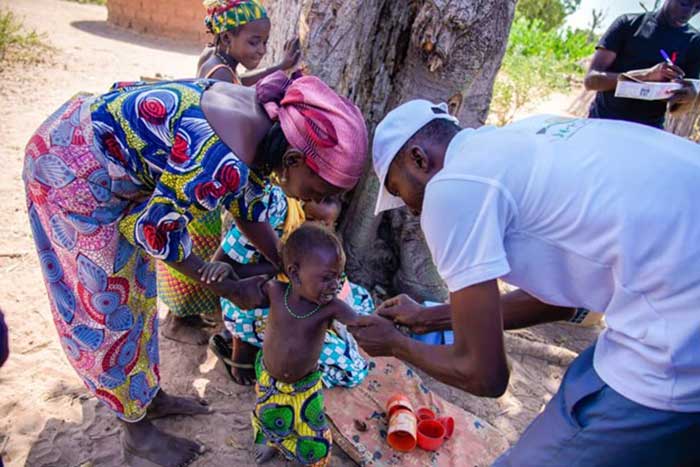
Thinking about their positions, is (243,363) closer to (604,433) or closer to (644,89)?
(604,433)

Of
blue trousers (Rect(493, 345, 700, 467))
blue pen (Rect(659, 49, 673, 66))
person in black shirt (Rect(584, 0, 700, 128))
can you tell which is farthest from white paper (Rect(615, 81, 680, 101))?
blue trousers (Rect(493, 345, 700, 467))

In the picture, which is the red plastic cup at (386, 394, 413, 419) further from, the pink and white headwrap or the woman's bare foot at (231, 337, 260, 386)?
the pink and white headwrap

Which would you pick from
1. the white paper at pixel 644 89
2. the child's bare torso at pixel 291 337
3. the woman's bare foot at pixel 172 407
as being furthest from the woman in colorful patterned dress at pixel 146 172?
the white paper at pixel 644 89

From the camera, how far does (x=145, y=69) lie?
9.31 metres

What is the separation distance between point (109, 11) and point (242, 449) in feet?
44.6

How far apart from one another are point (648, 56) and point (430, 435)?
3.23 meters

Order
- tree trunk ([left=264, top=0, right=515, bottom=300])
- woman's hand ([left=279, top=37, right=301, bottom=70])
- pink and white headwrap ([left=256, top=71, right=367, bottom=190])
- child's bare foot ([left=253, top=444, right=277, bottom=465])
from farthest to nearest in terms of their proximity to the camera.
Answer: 1. woman's hand ([left=279, top=37, right=301, bottom=70])
2. tree trunk ([left=264, top=0, right=515, bottom=300])
3. child's bare foot ([left=253, top=444, right=277, bottom=465])
4. pink and white headwrap ([left=256, top=71, right=367, bottom=190])

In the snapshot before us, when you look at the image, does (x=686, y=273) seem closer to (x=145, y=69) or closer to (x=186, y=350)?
(x=186, y=350)

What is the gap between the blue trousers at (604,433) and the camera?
54.9 inches

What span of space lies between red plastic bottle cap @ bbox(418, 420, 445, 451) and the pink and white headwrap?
153 centimetres

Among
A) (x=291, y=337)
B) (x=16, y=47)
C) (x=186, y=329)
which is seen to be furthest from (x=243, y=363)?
(x=16, y=47)

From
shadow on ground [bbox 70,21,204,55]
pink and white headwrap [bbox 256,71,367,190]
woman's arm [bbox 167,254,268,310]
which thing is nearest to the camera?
pink and white headwrap [bbox 256,71,367,190]

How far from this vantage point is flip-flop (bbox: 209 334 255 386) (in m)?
2.96

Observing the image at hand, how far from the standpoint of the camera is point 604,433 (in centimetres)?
144
